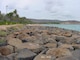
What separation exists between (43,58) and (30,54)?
623mm

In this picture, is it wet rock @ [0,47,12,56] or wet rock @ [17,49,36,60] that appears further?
wet rock @ [0,47,12,56]

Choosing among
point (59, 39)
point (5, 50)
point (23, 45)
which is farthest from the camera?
point (59, 39)

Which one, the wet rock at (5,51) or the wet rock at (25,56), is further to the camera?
the wet rock at (5,51)

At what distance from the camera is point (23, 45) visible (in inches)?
264

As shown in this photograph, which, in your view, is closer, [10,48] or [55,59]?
[55,59]

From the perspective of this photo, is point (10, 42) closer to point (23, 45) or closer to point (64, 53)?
point (23, 45)

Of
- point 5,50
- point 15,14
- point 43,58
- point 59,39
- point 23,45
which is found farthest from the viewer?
point 15,14

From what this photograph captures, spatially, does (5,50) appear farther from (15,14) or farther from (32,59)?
(15,14)

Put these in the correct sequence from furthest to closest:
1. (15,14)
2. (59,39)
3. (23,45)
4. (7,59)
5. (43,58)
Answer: (15,14)
(59,39)
(23,45)
(7,59)
(43,58)

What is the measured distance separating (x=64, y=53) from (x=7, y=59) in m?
1.31

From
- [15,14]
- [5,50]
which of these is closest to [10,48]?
[5,50]

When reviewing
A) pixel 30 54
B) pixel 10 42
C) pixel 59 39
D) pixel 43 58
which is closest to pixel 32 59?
pixel 30 54

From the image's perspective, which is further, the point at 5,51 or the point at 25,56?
the point at 5,51

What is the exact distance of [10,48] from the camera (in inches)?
252
